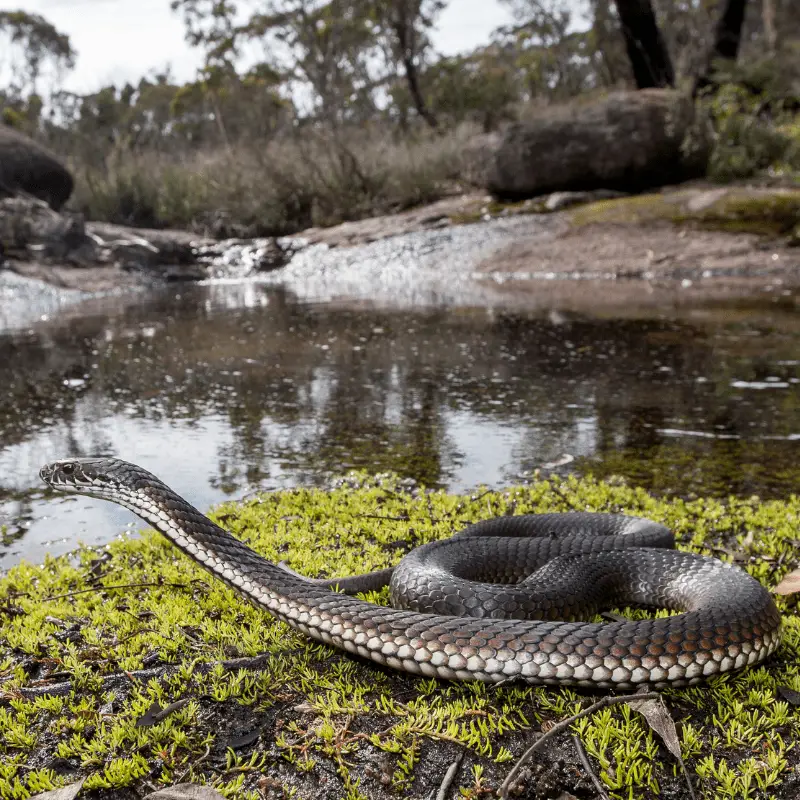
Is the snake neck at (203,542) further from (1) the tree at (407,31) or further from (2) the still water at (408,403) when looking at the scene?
(1) the tree at (407,31)

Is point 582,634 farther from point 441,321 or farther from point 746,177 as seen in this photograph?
point 746,177

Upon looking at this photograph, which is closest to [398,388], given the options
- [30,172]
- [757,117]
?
[757,117]

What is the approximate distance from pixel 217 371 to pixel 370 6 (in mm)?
27775

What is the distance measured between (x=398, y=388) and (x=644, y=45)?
67.1ft

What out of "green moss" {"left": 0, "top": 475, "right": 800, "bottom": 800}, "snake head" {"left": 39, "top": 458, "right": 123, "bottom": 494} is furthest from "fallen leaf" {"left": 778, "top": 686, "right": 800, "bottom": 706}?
"snake head" {"left": 39, "top": 458, "right": 123, "bottom": 494}

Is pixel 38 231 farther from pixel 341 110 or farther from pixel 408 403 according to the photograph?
pixel 341 110

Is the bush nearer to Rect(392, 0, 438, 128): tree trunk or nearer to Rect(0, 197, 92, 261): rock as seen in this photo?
Rect(392, 0, 438, 128): tree trunk

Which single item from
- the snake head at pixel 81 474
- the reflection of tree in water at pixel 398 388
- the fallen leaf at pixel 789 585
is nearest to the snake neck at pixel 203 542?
the snake head at pixel 81 474

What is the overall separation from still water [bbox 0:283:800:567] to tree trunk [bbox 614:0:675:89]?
14404mm

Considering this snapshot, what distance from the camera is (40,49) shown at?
60375 mm

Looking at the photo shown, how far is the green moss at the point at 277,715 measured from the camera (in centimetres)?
269

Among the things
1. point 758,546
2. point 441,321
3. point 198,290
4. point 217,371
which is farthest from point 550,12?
point 758,546

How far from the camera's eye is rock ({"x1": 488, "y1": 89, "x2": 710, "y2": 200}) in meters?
20.1

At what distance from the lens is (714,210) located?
55.1 ft
